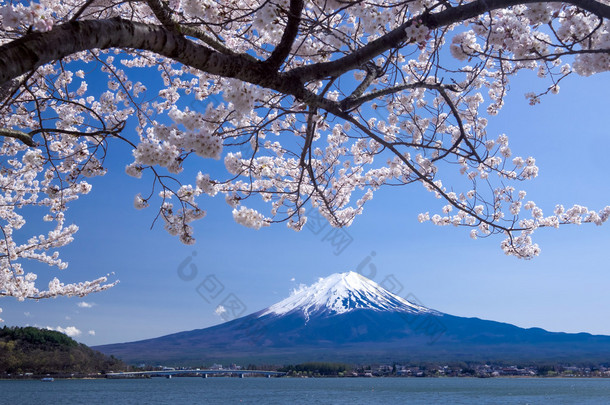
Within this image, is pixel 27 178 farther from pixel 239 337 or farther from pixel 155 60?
pixel 239 337

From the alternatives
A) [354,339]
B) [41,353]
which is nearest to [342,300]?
[354,339]

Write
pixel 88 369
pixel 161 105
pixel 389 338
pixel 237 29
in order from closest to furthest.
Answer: pixel 237 29, pixel 161 105, pixel 88 369, pixel 389 338

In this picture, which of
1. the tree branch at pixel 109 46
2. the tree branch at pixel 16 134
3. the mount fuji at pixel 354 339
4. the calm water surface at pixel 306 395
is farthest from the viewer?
the mount fuji at pixel 354 339

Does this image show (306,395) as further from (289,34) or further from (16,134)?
(289,34)

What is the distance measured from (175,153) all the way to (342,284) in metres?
103

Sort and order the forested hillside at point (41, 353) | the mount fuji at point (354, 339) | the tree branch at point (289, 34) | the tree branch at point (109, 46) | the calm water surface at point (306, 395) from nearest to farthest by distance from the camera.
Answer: the tree branch at point (109, 46), the tree branch at point (289, 34), the calm water surface at point (306, 395), the forested hillside at point (41, 353), the mount fuji at point (354, 339)

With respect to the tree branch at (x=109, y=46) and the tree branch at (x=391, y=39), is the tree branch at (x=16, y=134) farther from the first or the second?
the tree branch at (x=391, y=39)

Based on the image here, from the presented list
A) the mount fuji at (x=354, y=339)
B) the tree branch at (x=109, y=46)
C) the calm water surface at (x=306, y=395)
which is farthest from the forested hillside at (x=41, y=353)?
the tree branch at (x=109, y=46)

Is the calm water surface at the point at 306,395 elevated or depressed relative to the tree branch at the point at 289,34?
depressed

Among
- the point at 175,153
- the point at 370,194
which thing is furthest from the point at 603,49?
the point at 370,194

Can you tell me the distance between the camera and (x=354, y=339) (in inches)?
3607

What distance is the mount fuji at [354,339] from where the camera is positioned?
82938mm

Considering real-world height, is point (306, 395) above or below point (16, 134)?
below

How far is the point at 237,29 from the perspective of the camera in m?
4.07
